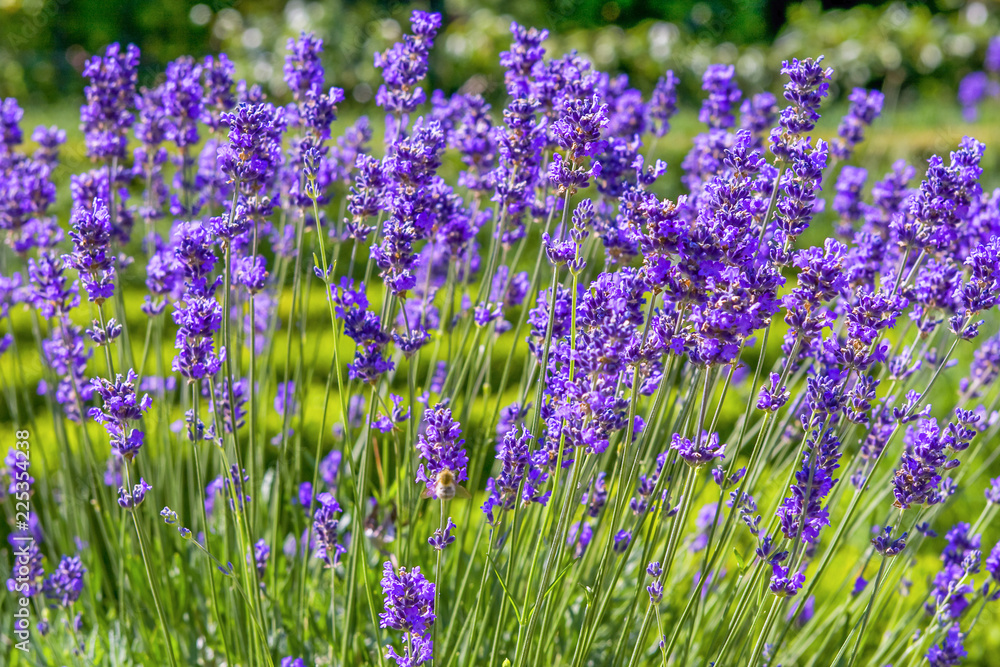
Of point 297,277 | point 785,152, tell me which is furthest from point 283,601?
point 785,152

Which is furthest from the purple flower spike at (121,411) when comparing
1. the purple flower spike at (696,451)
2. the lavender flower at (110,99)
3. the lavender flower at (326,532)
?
the lavender flower at (110,99)

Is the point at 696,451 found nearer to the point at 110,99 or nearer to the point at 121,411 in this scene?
the point at 121,411

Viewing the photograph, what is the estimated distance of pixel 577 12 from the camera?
15.2 metres

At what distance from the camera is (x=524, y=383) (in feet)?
8.54

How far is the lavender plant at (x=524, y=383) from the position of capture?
177 centimetres

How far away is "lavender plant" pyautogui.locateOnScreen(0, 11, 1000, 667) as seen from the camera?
1.77 metres

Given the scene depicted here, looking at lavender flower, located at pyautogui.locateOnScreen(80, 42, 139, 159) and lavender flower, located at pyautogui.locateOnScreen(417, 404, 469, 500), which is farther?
lavender flower, located at pyautogui.locateOnScreen(80, 42, 139, 159)

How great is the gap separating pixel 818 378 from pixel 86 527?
246 cm

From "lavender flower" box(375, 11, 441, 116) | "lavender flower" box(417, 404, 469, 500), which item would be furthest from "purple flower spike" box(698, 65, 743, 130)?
"lavender flower" box(417, 404, 469, 500)

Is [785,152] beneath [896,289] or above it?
above

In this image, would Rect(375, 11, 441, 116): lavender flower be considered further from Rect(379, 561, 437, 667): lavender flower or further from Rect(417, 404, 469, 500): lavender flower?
Rect(379, 561, 437, 667): lavender flower

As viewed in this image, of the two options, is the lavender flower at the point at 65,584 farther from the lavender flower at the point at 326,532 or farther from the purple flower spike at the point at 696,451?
the purple flower spike at the point at 696,451

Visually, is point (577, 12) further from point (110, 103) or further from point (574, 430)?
point (574, 430)

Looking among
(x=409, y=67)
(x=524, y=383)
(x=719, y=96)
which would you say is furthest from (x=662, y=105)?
(x=524, y=383)
